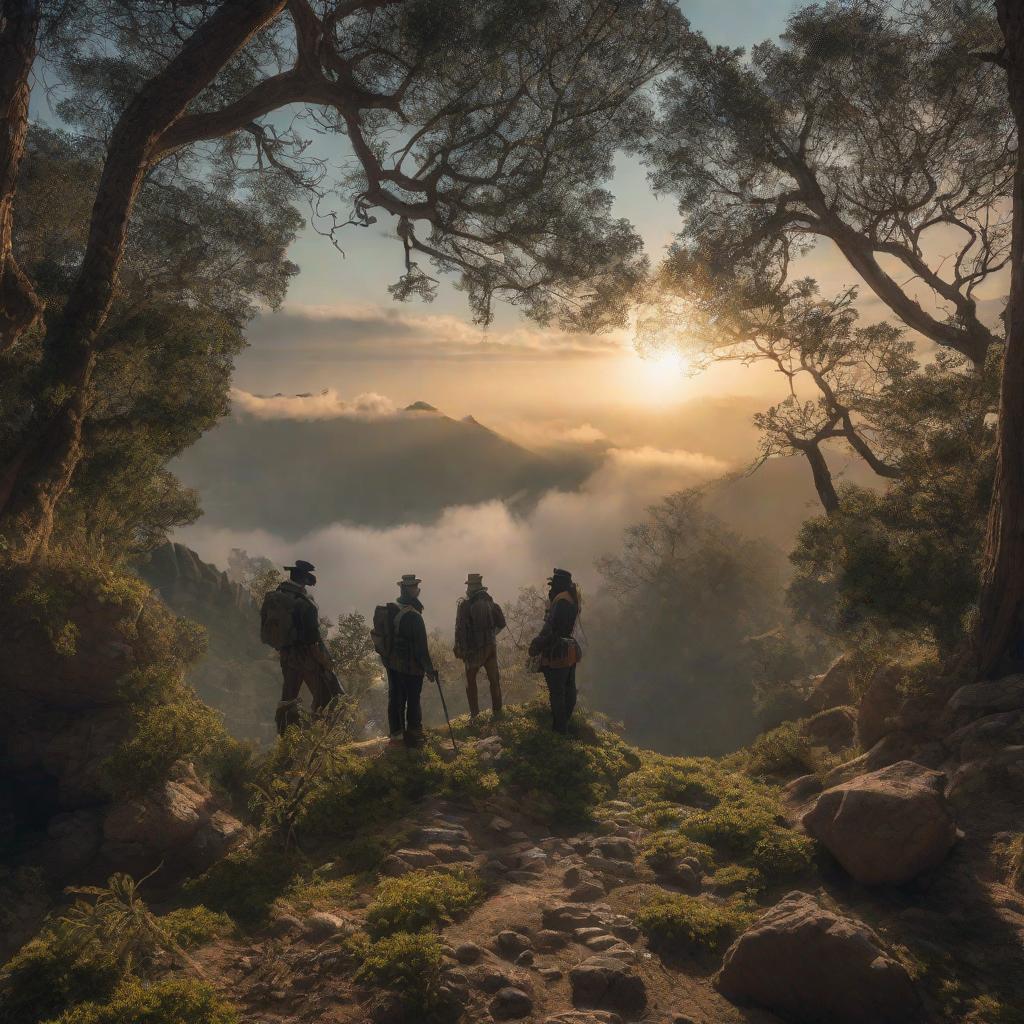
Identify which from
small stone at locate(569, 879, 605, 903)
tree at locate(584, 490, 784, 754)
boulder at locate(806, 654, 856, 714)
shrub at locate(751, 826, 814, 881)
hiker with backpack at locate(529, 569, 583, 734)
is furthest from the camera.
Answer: tree at locate(584, 490, 784, 754)

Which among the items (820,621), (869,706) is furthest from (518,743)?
(820,621)

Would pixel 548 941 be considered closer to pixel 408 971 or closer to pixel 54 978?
pixel 408 971

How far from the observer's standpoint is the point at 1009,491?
8734mm

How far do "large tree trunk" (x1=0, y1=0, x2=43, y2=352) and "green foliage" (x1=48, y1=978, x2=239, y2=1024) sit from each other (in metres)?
7.95

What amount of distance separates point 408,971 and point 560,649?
6.47 m

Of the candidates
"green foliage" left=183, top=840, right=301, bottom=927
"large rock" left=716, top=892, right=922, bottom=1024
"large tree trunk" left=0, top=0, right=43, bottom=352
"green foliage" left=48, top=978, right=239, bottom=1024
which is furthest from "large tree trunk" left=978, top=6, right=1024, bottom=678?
"large tree trunk" left=0, top=0, right=43, bottom=352

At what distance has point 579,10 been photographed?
1470 centimetres

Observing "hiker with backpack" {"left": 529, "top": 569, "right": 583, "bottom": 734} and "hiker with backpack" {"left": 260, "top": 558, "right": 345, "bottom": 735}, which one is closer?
"hiker with backpack" {"left": 260, "top": 558, "right": 345, "bottom": 735}

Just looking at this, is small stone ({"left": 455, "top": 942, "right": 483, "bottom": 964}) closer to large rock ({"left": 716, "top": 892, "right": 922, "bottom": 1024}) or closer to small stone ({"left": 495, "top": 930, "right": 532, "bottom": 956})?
small stone ({"left": 495, "top": 930, "right": 532, "bottom": 956})

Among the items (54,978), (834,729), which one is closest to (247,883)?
(54,978)

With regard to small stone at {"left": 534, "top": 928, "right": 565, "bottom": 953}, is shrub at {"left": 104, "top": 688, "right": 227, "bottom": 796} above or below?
above

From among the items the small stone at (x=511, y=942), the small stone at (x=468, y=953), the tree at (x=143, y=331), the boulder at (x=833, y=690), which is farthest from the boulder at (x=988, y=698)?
the tree at (x=143, y=331)

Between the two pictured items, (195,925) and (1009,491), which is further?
(1009,491)

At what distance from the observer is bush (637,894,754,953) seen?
487 centimetres
